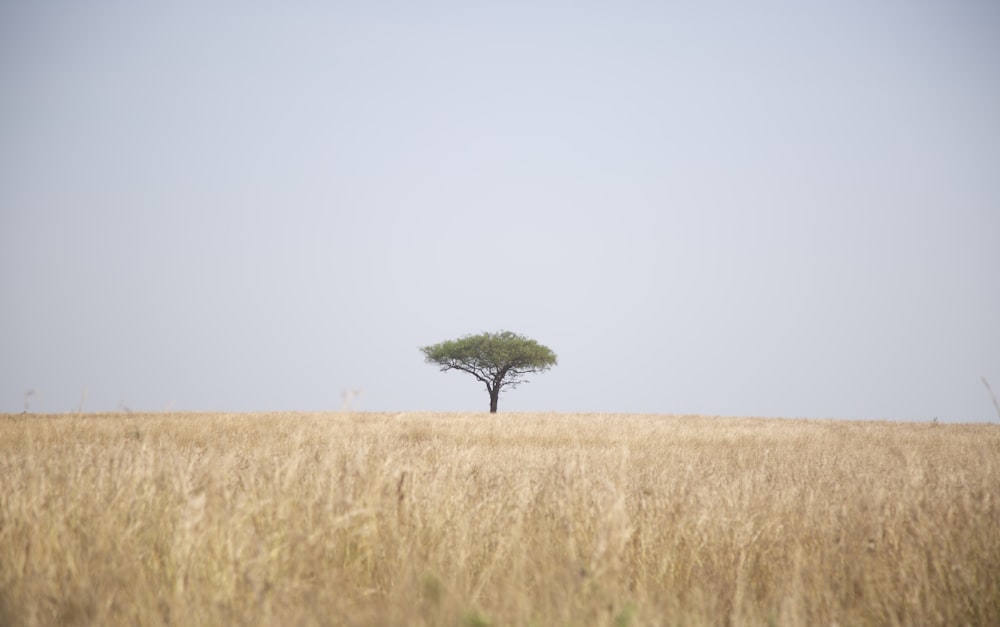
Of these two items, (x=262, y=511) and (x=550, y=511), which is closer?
(x=262, y=511)

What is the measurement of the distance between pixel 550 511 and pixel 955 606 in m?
2.86

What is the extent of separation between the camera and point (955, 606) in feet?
12.6

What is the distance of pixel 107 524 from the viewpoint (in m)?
3.98

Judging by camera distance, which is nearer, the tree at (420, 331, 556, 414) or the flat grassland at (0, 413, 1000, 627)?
the flat grassland at (0, 413, 1000, 627)

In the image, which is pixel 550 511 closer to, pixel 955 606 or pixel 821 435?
pixel 955 606

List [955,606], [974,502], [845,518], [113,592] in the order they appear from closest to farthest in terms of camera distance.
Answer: [113,592]
[955,606]
[974,502]
[845,518]

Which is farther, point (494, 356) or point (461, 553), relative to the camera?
point (494, 356)

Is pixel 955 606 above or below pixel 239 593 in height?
below

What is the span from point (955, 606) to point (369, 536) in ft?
12.9

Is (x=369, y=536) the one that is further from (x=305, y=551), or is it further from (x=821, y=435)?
(x=821, y=435)

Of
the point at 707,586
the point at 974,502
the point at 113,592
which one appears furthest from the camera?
the point at 974,502

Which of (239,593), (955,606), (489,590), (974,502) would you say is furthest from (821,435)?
(239,593)

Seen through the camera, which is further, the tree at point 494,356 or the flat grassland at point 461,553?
the tree at point 494,356

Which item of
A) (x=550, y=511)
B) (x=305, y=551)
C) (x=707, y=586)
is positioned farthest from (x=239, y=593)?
(x=707, y=586)
